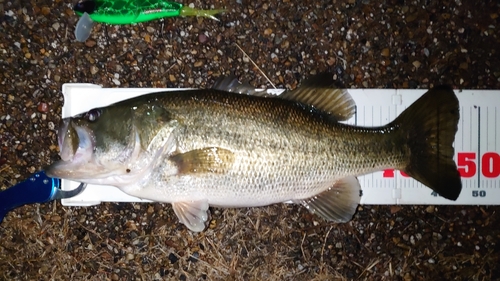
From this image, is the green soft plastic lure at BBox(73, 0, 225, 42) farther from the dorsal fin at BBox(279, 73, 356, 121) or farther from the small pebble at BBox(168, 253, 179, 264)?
the small pebble at BBox(168, 253, 179, 264)

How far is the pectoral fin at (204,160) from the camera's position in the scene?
90.4 inches

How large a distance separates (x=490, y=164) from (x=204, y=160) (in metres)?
1.83

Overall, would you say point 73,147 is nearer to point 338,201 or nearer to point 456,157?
point 338,201

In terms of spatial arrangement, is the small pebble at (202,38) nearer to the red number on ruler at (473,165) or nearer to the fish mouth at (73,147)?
the fish mouth at (73,147)

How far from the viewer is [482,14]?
2.96m

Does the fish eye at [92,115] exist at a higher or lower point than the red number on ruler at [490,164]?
higher

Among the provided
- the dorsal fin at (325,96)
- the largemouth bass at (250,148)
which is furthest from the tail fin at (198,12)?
the dorsal fin at (325,96)

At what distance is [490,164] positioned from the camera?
9.22ft

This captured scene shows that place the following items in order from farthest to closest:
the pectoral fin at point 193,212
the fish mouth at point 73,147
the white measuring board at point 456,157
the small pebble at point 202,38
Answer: the small pebble at point 202,38
the white measuring board at point 456,157
the pectoral fin at point 193,212
the fish mouth at point 73,147

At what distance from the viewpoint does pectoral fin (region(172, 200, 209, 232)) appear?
246cm

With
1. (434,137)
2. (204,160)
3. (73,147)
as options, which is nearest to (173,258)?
(204,160)

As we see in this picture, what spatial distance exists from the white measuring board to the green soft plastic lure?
494mm

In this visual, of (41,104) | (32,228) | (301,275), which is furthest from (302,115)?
(32,228)

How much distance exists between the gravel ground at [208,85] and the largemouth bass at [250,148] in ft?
1.38
